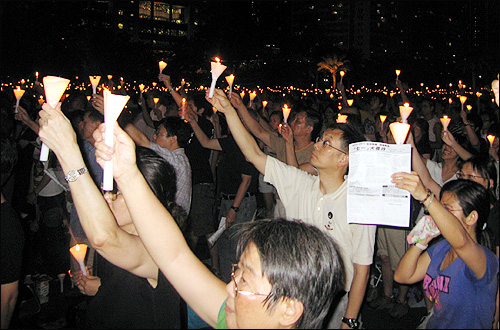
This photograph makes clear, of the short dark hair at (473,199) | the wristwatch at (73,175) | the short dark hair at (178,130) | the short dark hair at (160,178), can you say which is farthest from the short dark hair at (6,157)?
A: the short dark hair at (473,199)

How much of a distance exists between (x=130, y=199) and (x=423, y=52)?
124 metres

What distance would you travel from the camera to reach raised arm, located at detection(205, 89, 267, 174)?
12.0ft

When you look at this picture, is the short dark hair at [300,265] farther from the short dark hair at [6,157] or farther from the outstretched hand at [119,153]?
the short dark hair at [6,157]

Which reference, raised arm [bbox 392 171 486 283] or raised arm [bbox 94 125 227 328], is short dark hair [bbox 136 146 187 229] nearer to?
raised arm [bbox 94 125 227 328]

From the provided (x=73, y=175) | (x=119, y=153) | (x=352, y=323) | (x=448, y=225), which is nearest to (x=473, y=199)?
(x=448, y=225)

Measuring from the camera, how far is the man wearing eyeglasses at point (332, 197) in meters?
3.17

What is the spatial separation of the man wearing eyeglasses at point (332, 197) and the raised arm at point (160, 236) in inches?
54.6

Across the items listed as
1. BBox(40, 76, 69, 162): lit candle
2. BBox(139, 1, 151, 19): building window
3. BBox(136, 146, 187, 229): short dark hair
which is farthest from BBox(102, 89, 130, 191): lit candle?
BBox(139, 1, 151, 19): building window

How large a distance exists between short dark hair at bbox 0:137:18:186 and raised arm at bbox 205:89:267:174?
4.94 feet

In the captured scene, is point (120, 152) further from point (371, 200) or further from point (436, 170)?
point (436, 170)

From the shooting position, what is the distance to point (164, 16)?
423ft

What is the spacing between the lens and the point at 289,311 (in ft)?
5.78

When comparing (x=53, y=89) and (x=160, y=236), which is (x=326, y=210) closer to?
(x=160, y=236)

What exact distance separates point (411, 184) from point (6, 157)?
8.76ft
